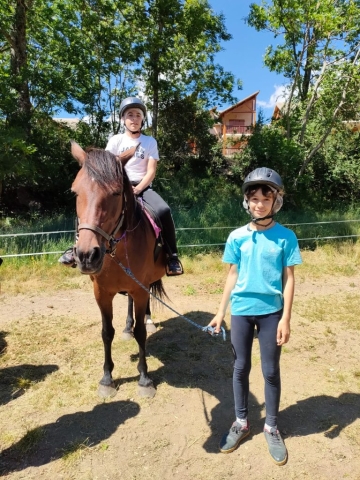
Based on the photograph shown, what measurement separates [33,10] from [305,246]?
11407 mm

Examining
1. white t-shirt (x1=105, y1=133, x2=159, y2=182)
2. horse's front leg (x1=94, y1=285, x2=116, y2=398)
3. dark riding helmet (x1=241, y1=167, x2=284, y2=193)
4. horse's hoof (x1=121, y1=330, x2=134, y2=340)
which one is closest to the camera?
dark riding helmet (x1=241, y1=167, x2=284, y2=193)

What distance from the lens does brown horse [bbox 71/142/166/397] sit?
215cm

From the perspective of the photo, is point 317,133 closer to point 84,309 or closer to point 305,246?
point 305,246

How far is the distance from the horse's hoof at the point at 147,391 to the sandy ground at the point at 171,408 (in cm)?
5

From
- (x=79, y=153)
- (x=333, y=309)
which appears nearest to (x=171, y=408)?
(x=79, y=153)

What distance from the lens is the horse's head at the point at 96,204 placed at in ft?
6.78

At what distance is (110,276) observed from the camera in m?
2.98

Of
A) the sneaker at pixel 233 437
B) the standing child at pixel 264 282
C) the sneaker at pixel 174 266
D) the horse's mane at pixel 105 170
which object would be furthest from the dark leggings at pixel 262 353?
the sneaker at pixel 174 266

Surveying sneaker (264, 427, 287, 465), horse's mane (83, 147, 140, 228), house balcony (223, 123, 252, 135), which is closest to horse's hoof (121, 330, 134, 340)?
sneaker (264, 427, 287, 465)

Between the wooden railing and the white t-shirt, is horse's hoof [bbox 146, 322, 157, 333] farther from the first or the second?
the wooden railing

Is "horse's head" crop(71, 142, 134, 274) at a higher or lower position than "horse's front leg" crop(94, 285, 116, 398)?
higher

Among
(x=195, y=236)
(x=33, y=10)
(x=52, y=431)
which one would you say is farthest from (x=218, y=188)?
(x=52, y=431)

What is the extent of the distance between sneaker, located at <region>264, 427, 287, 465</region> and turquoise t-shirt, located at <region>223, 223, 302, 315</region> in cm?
99

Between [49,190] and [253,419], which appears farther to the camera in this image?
[49,190]
